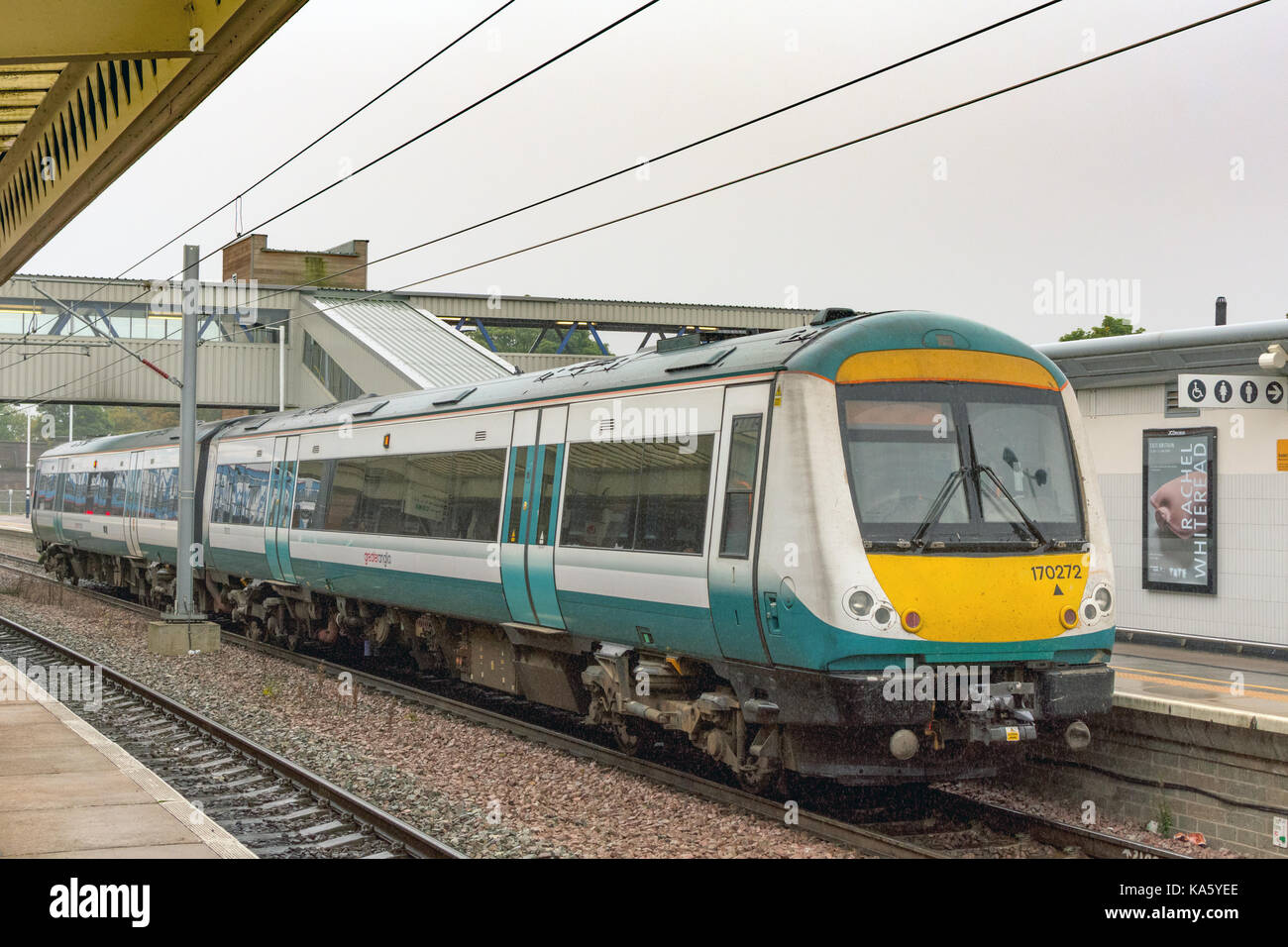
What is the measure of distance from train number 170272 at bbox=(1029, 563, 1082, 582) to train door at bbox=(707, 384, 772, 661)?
6.28 feet

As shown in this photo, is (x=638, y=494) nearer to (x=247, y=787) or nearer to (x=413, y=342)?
(x=247, y=787)

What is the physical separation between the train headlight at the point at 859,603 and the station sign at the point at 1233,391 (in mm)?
7097

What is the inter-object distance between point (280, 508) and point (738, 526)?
10.8m

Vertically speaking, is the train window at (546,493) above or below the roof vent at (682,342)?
below

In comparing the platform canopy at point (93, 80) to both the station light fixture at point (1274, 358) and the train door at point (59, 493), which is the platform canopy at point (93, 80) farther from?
the train door at point (59, 493)

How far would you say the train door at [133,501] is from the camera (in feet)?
84.0

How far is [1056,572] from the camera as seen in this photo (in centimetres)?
917

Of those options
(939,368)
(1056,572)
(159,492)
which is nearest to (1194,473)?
(1056,572)

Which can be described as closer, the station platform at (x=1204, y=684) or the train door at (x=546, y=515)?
the station platform at (x=1204, y=684)

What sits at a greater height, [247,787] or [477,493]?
[477,493]

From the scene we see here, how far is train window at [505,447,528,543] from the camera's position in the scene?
1229 centimetres
